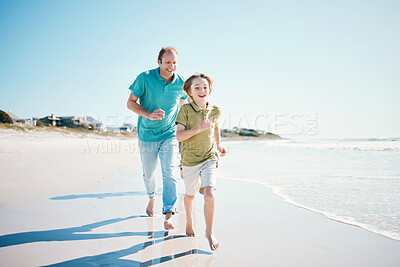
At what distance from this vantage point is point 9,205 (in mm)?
3660

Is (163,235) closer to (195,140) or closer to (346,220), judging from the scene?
(195,140)

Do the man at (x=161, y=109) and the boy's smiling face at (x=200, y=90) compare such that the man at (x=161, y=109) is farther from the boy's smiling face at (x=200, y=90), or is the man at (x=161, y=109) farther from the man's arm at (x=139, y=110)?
the boy's smiling face at (x=200, y=90)

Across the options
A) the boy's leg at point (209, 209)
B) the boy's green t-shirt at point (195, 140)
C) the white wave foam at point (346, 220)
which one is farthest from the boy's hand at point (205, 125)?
the white wave foam at point (346, 220)

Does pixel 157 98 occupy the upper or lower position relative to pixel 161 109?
upper

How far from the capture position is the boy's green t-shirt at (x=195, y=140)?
2.71 m

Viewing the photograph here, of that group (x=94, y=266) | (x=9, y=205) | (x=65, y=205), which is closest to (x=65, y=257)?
(x=94, y=266)

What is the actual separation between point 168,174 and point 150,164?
0.39m

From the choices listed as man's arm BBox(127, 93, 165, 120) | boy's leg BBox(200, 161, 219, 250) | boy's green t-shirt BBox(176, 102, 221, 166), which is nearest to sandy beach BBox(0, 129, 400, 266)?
boy's leg BBox(200, 161, 219, 250)

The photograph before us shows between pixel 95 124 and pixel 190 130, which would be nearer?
pixel 190 130

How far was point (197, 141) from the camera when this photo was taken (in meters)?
2.72

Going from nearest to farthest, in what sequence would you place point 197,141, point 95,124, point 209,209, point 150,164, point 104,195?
point 209,209, point 197,141, point 150,164, point 104,195, point 95,124

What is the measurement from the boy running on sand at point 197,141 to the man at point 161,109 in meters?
0.55

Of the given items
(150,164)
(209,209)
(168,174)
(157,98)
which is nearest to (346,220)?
(209,209)

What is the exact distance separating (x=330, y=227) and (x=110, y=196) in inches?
130
